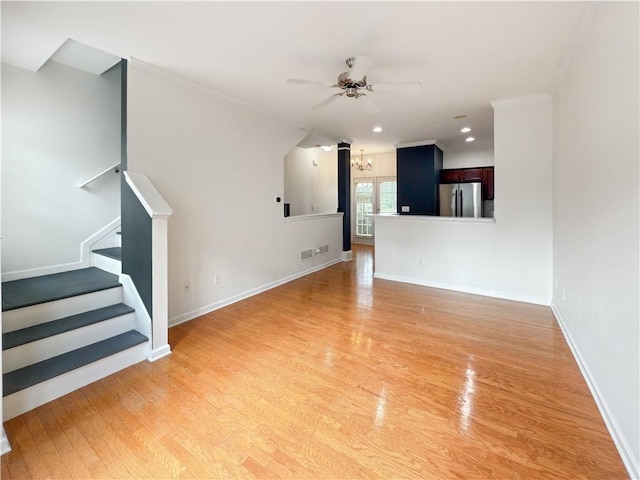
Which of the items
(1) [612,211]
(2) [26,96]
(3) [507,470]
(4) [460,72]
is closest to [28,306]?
(2) [26,96]

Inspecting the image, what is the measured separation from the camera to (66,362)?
2.15m

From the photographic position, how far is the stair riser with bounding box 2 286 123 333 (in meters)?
2.23

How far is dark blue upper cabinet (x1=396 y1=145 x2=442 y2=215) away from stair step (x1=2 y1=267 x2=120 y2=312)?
5636mm

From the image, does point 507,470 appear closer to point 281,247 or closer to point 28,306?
point 28,306

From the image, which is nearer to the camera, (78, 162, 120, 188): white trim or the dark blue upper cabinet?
(78, 162, 120, 188): white trim

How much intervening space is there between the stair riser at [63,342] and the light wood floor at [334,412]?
380 millimetres

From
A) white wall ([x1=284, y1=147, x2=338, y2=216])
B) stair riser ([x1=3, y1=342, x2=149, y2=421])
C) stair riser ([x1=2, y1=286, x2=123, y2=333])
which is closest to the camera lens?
stair riser ([x1=3, y1=342, x2=149, y2=421])

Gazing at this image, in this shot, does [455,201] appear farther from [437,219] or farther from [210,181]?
[210,181]

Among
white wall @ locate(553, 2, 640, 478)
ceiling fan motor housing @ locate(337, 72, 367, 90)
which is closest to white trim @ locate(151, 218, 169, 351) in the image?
ceiling fan motor housing @ locate(337, 72, 367, 90)

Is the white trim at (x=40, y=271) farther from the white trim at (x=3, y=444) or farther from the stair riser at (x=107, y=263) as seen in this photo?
the white trim at (x=3, y=444)

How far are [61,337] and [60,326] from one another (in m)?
0.12

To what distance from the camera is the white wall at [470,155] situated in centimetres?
686

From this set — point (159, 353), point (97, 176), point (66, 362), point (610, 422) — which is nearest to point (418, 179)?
point (610, 422)

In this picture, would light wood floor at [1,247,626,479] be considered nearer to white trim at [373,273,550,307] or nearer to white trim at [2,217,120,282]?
white trim at [373,273,550,307]
